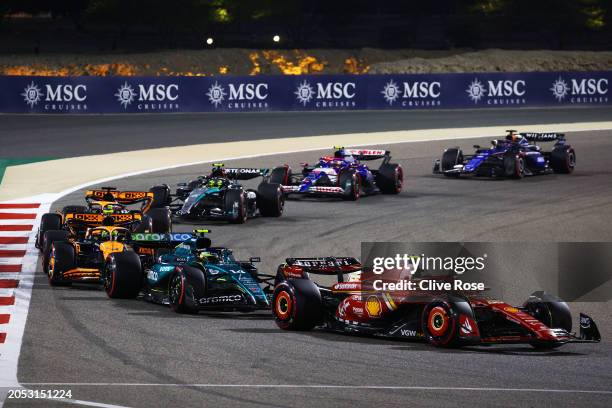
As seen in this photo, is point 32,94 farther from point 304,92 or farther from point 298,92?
point 304,92

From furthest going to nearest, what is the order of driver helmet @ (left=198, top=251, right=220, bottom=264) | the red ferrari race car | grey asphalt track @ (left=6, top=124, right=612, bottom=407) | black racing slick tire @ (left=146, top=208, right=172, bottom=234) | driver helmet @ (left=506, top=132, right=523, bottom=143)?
driver helmet @ (left=506, top=132, right=523, bottom=143) → black racing slick tire @ (left=146, top=208, right=172, bottom=234) → driver helmet @ (left=198, top=251, right=220, bottom=264) → the red ferrari race car → grey asphalt track @ (left=6, top=124, right=612, bottom=407)

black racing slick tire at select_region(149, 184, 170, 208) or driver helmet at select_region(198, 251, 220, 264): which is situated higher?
black racing slick tire at select_region(149, 184, 170, 208)

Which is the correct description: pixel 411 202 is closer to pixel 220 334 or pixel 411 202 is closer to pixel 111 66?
pixel 220 334

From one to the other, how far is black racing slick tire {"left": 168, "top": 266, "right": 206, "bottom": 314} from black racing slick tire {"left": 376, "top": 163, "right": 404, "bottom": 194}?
15.0 metres

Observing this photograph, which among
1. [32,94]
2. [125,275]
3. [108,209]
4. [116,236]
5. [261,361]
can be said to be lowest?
[261,361]

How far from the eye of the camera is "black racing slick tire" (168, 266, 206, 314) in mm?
17781

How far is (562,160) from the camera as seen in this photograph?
37.3 meters

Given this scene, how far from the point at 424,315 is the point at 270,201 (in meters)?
12.9

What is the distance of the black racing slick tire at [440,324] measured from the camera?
15.1 m

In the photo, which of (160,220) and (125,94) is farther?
(125,94)

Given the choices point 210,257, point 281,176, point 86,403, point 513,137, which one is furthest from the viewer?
point 513,137

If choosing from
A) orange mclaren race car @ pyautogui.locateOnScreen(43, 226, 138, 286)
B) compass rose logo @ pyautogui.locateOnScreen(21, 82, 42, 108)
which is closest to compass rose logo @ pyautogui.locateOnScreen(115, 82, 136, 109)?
compass rose logo @ pyautogui.locateOnScreen(21, 82, 42, 108)

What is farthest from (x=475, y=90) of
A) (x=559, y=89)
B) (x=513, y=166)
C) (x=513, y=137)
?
(x=513, y=166)

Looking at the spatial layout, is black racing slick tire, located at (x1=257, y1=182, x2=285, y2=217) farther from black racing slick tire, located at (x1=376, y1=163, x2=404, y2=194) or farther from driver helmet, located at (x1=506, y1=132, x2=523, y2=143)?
driver helmet, located at (x1=506, y1=132, x2=523, y2=143)
